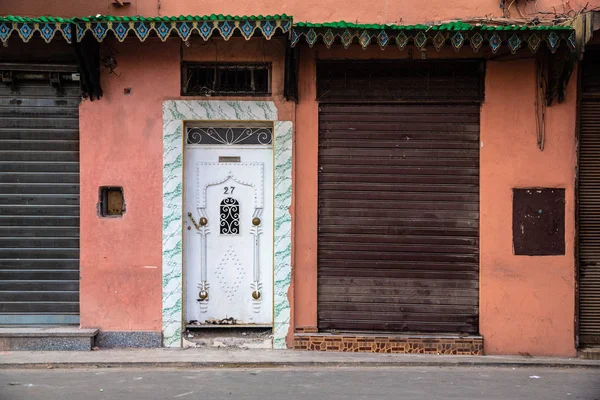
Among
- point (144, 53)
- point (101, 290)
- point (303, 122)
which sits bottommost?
point (101, 290)

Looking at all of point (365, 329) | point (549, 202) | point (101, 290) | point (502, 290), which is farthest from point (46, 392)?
point (549, 202)

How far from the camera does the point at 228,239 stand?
9539mm

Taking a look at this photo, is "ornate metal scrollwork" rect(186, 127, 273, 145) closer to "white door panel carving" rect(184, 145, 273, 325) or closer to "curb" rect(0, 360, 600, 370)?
"white door panel carving" rect(184, 145, 273, 325)

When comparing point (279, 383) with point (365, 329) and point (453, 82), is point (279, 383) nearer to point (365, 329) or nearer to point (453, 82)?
point (365, 329)

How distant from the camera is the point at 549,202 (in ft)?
30.2

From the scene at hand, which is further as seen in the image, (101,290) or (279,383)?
(101,290)

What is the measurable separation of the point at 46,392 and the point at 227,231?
3169mm

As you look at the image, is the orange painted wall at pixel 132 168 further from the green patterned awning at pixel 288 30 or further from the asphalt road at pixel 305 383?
the asphalt road at pixel 305 383

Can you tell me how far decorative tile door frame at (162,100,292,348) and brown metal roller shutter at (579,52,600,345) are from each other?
3.74 m

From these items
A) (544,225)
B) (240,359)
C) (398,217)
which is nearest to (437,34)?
(398,217)

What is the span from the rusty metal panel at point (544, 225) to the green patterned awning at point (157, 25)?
386 cm

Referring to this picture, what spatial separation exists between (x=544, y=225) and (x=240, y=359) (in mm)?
4187

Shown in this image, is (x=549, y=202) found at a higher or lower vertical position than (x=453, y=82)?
lower

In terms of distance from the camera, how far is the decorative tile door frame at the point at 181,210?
9.26m
